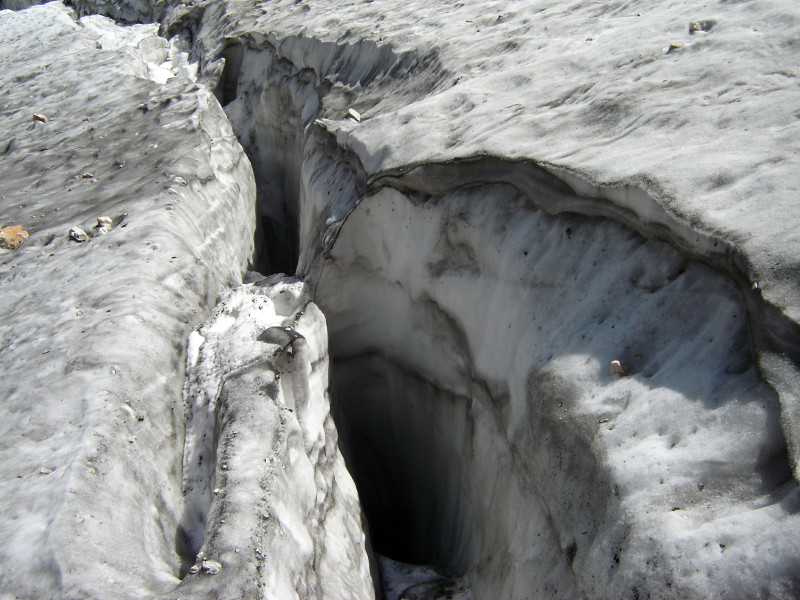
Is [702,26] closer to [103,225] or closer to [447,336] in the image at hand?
[447,336]

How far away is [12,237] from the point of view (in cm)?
288

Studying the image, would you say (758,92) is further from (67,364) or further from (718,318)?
(67,364)

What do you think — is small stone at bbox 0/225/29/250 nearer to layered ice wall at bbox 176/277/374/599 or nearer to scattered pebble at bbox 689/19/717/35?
layered ice wall at bbox 176/277/374/599

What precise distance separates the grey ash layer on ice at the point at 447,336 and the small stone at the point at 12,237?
0.09 m

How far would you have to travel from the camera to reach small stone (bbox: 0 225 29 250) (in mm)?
2852

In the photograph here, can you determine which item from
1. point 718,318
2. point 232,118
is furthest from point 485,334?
point 232,118

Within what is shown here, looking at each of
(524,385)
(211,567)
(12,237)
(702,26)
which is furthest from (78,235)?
(702,26)

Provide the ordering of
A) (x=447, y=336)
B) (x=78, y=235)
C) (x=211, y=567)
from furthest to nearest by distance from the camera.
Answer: (x=78, y=235), (x=447, y=336), (x=211, y=567)

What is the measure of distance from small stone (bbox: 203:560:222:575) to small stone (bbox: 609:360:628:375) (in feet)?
3.41

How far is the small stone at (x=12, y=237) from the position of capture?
2852 mm

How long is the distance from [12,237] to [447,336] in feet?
6.37

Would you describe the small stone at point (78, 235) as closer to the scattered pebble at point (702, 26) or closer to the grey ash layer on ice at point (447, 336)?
the grey ash layer on ice at point (447, 336)

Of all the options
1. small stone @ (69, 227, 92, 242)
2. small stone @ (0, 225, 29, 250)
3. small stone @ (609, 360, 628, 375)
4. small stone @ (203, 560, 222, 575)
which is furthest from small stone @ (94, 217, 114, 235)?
small stone @ (609, 360, 628, 375)

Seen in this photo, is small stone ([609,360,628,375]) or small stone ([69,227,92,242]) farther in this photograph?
small stone ([69,227,92,242])
